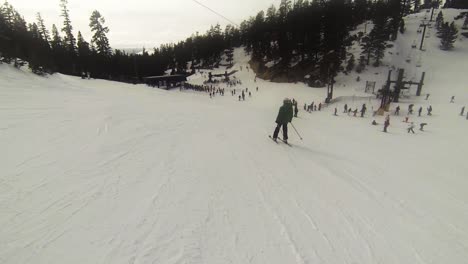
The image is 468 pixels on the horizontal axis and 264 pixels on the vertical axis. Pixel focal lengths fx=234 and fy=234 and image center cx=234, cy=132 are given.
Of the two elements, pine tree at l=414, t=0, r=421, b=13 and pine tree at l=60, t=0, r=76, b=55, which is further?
pine tree at l=414, t=0, r=421, b=13

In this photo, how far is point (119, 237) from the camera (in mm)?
3178

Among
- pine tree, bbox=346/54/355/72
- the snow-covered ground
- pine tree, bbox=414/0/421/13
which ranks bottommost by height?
the snow-covered ground

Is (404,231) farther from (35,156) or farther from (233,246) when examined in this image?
(35,156)

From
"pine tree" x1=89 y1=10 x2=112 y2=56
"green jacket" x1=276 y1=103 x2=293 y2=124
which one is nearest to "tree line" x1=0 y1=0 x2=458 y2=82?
"pine tree" x1=89 y1=10 x2=112 y2=56

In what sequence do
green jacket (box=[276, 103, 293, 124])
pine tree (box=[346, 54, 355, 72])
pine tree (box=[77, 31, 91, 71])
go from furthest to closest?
1. pine tree (box=[77, 31, 91, 71])
2. pine tree (box=[346, 54, 355, 72])
3. green jacket (box=[276, 103, 293, 124])

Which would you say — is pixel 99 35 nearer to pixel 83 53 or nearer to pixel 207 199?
pixel 83 53

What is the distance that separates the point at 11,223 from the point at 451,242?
6692 mm

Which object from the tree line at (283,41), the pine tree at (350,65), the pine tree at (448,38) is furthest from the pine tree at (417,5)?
the pine tree at (350,65)

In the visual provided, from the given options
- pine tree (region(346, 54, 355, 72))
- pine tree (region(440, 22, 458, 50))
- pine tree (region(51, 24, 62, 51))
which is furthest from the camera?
pine tree (region(51, 24, 62, 51))

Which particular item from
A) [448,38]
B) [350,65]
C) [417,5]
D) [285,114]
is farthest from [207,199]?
→ [417,5]

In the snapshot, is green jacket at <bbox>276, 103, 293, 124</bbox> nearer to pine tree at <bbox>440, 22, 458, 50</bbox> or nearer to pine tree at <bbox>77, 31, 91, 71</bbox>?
pine tree at <bbox>77, 31, 91, 71</bbox>

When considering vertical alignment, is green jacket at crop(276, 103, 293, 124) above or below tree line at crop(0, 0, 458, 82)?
below

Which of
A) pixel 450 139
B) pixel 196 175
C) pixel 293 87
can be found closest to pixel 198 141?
pixel 196 175

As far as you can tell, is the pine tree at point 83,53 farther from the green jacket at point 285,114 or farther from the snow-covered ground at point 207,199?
the green jacket at point 285,114
